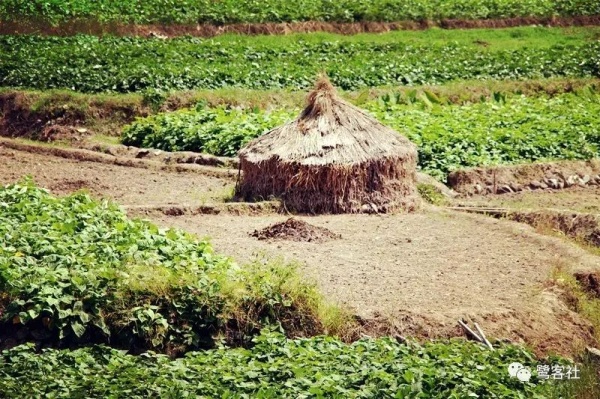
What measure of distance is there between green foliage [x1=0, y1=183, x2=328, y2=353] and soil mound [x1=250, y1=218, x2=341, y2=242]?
2.06 m

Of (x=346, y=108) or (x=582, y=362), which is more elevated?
(x=346, y=108)

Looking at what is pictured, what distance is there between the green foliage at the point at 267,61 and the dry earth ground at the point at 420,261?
5.77m

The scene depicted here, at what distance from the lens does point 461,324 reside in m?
10.7

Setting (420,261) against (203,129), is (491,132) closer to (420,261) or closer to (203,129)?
(203,129)

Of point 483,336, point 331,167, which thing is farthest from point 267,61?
point 483,336

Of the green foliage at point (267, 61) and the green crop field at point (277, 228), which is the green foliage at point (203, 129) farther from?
the green foliage at point (267, 61)

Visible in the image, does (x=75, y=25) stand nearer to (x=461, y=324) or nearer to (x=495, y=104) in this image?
(x=495, y=104)

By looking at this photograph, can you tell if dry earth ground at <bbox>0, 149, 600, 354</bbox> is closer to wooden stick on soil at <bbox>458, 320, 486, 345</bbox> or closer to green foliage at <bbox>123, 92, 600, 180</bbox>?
wooden stick on soil at <bbox>458, 320, 486, 345</bbox>

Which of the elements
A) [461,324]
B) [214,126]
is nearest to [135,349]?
[461,324]

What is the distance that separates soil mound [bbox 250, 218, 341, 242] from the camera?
44.8 ft

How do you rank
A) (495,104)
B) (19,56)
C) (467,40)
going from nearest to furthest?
(495,104) → (19,56) → (467,40)

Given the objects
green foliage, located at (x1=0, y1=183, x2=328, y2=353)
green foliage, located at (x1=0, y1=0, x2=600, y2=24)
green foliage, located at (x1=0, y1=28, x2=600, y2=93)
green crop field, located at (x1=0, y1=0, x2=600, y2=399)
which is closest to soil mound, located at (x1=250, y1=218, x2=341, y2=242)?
green crop field, located at (x1=0, y1=0, x2=600, y2=399)

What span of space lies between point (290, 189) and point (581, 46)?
14.6 meters

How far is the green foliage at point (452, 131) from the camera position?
1770 centimetres
